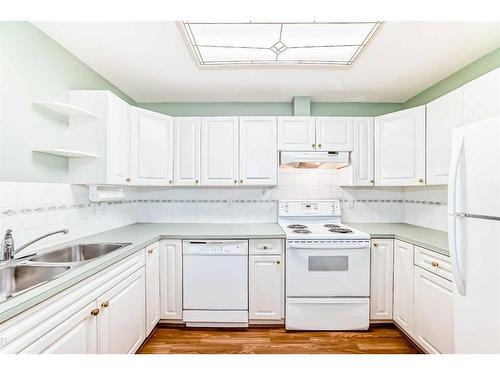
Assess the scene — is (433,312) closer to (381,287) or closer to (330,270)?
(381,287)

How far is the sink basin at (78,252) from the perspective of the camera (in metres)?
1.61

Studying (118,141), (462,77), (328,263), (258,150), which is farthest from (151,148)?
(462,77)

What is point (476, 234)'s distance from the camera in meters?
1.14

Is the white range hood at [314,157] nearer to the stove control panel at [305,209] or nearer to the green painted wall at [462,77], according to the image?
the stove control panel at [305,209]

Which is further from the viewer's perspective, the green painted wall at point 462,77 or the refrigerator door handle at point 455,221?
the green painted wall at point 462,77

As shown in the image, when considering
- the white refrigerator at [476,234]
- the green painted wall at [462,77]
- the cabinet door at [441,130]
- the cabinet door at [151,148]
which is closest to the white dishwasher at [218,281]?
the cabinet door at [151,148]

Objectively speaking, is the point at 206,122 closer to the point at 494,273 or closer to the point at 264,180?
the point at 264,180

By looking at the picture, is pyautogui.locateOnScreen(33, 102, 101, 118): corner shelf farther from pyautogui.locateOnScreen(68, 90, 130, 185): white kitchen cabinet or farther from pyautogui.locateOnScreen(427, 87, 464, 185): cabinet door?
pyautogui.locateOnScreen(427, 87, 464, 185): cabinet door

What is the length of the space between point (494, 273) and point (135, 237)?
7.48 feet

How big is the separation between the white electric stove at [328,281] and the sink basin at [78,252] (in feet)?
4.83

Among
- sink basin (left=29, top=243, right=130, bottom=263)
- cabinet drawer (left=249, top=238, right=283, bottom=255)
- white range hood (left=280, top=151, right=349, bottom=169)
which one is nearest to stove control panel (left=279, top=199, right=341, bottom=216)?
white range hood (left=280, top=151, right=349, bottom=169)
